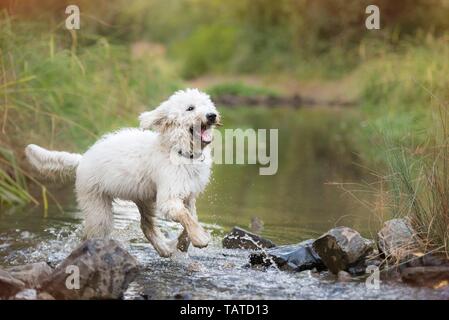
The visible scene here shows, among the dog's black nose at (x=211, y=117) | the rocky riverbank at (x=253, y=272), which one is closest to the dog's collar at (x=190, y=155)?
the dog's black nose at (x=211, y=117)

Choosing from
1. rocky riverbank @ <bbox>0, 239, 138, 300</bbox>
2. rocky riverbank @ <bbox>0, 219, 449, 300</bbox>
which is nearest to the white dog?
rocky riverbank @ <bbox>0, 219, 449, 300</bbox>

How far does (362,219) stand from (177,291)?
3486 millimetres

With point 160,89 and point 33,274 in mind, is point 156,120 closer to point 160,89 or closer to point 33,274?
point 33,274

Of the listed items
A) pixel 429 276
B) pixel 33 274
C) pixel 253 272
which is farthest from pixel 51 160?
pixel 429 276

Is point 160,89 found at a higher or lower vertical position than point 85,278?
higher

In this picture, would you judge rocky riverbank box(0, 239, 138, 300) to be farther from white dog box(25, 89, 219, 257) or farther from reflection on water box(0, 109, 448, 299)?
white dog box(25, 89, 219, 257)

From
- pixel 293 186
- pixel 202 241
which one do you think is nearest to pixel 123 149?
pixel 202 241

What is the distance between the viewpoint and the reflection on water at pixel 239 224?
6.32 meters

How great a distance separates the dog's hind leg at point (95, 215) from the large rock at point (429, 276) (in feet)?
8.79

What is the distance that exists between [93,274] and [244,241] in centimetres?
214

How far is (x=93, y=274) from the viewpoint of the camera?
604 cm

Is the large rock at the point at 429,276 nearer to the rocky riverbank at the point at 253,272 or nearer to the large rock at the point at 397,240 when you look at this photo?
the rocky riverbank at the point at 253,272
